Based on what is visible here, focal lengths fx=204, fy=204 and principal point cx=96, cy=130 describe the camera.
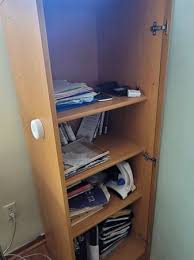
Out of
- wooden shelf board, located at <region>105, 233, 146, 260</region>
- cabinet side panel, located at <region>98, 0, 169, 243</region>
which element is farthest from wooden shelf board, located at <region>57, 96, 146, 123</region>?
wooden shelf board, located at <region>105, 233, 146, 260</region>

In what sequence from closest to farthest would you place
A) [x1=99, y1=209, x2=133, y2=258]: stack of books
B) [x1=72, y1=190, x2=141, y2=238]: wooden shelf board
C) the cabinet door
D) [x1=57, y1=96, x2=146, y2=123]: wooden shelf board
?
the cabinet door → [x1=57, y1=96, x2=146, y2=123]: wooden shelf board → [x1=72, y1=190, x2=141, y2=238]: wooden shelf board → [x1=99, y1=209, x2=133, y2=258]: stack of books

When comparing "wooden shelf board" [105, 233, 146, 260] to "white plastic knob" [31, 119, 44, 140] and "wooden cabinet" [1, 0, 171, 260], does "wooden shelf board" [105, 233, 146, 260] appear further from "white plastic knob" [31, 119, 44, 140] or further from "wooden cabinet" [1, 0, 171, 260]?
"white plastic knob" [31, 119, 44, 140]

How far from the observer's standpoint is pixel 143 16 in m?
0.85

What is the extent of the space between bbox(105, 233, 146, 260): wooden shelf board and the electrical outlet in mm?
650

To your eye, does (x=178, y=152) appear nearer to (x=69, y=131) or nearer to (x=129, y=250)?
(x=69, y=131)

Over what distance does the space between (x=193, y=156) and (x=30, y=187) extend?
0.98 meters

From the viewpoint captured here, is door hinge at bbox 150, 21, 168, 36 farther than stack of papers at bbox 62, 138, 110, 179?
No

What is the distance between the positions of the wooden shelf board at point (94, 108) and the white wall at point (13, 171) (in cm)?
45

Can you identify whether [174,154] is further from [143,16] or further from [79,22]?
[79,22]

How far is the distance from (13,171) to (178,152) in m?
0.92

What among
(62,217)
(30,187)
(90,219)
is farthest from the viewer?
(30,187)

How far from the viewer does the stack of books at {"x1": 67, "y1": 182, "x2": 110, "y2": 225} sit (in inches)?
40.0

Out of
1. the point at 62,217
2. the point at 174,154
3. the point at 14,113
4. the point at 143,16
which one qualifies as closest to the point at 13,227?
the point at 62,217

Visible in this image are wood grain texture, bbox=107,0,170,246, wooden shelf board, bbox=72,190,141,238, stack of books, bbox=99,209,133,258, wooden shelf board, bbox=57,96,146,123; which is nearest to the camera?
wooden shelf board, bbox=57,96,146,123
